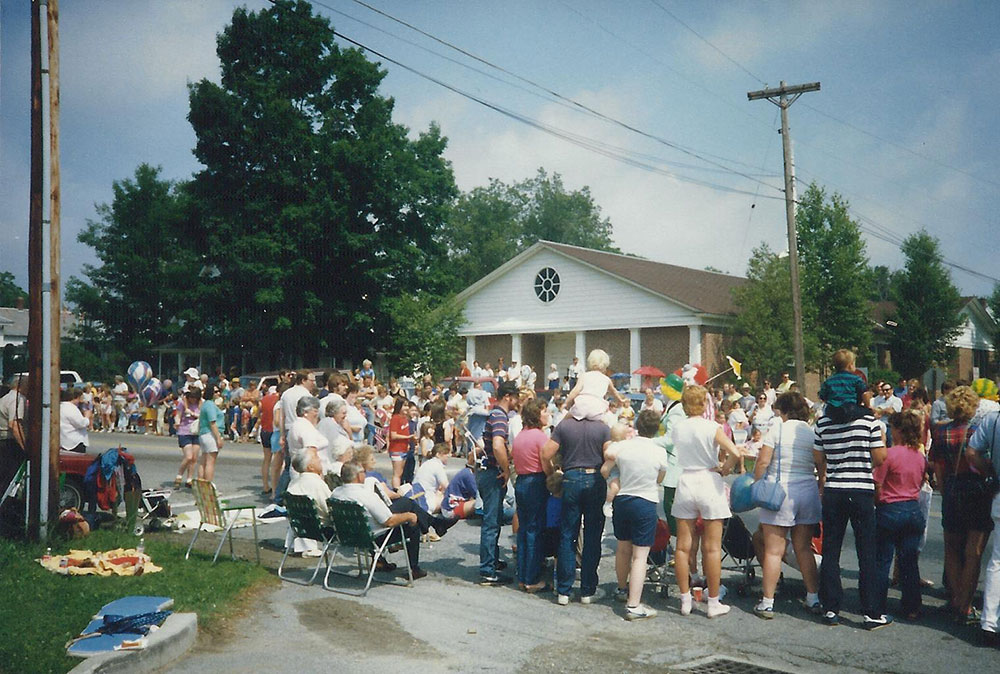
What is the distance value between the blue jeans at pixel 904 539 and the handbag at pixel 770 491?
851 mm

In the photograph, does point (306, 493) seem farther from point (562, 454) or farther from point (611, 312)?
point (611, 312)

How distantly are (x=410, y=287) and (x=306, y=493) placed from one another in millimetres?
34223

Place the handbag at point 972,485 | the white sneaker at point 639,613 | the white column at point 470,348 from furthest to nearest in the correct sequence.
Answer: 1. the white column at point 470,348
2. the white sneaker at point 639,613
3. the handbag at point 972,485

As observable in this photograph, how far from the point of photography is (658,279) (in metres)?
38.0

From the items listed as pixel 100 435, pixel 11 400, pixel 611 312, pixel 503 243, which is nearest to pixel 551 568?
pixel 11 400

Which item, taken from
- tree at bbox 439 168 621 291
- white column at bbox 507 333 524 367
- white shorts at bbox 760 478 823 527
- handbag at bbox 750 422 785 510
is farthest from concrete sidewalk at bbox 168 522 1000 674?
tree at bbox 439 168 621 291

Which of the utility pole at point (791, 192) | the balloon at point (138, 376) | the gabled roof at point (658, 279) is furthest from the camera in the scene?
the gabled roof at point (658, 279)

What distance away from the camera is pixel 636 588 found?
7238 mm

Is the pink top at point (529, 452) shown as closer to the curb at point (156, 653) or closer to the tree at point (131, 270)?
the curb at point (156, 653)

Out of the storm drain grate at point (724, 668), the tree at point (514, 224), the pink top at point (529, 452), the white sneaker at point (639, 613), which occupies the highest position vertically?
the tree at point (514, 224)

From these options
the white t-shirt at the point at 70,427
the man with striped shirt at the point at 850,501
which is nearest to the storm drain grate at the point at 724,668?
the man with striped shirt at the point at 850,501

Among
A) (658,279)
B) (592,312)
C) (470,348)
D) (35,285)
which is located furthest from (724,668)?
(470,348)

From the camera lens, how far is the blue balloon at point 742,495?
7.62m

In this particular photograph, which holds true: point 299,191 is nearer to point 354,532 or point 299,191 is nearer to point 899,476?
point 354,532
